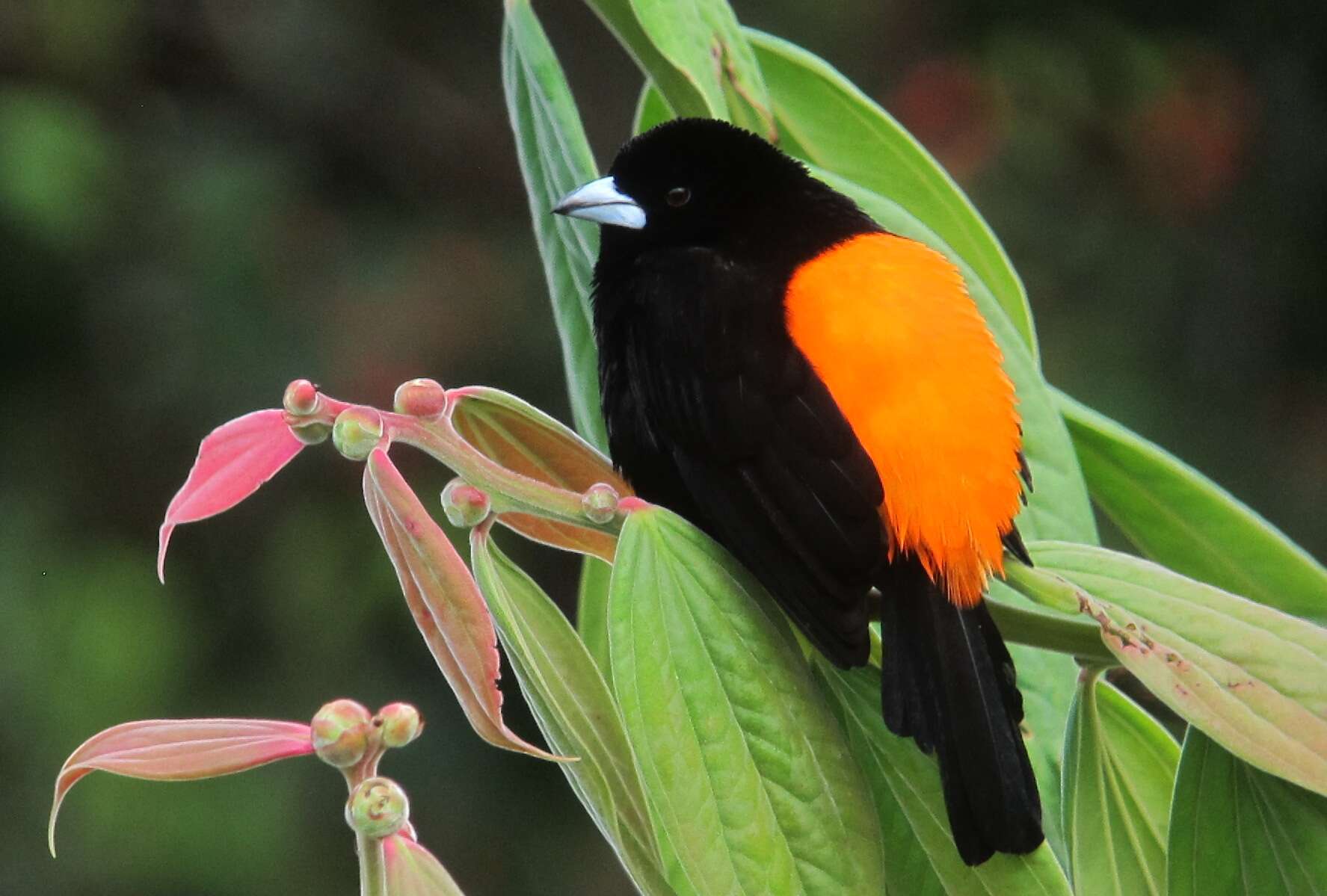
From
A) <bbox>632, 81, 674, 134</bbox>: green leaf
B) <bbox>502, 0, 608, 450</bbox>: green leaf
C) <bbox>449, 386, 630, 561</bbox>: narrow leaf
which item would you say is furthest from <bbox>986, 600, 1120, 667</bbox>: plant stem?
<bbox>632, 81, 674, 134</bbox>: green leaf

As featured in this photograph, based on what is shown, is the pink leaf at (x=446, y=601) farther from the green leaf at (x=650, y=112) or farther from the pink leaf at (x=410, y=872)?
the green leaf at (x=650, y=112)

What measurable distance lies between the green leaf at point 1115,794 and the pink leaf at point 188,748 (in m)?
0.49

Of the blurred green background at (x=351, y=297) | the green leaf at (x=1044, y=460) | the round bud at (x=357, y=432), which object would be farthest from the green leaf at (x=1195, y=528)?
the blurred green background at (x=351, y=297)

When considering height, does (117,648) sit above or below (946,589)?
below

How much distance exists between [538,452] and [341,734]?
341 millimetres

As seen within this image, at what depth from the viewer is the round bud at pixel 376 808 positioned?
2.41 feet

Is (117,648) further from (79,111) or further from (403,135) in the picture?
(403,135)

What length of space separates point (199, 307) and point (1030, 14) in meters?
2.34

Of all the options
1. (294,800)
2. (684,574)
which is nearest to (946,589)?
(684,574)

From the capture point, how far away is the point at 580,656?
3.01ft

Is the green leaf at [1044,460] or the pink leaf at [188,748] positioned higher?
the pink leaf at [188,748]

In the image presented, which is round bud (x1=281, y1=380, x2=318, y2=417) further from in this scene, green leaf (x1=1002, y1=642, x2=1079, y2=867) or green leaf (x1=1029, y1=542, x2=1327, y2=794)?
green leaf (x1=1002, y1=642, x2=1079, y2=867)

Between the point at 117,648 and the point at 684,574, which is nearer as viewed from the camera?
the point at 684,574

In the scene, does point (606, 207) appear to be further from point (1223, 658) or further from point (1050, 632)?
point (1223, 658)
